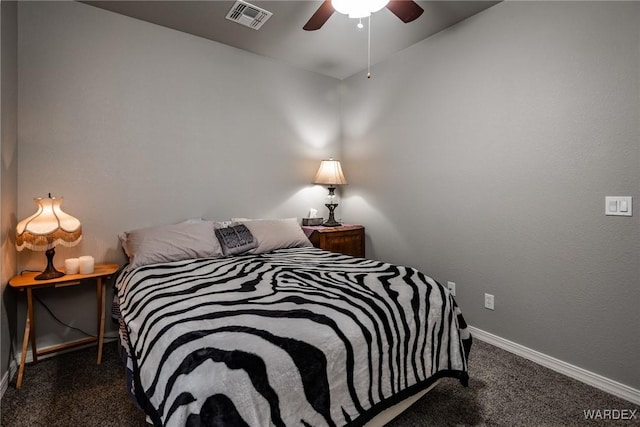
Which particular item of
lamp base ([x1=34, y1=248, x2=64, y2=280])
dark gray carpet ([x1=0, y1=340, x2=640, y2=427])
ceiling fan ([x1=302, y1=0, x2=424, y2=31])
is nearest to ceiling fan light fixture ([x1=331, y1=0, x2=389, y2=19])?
ceiling fan ([x1=302, y1=0, x2=424, y2=31])

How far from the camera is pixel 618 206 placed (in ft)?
6.17

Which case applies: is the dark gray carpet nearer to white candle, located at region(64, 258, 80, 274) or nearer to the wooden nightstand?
white candle, located at region(64, 258, 80, 274)

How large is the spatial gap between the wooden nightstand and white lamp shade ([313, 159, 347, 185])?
0.51 metres

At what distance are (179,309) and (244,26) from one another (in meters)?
2.46

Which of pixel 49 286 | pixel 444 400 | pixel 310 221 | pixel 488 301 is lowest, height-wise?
pixel 444 400

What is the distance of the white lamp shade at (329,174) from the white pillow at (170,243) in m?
1.39

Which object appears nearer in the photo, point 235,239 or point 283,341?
point 283,341

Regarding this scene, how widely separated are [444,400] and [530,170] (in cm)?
164

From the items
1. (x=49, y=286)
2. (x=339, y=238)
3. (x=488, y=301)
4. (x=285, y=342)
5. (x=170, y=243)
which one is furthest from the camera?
(x=339, y=238)

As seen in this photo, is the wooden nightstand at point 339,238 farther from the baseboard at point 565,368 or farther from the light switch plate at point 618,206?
the light switch plate at point 618,206

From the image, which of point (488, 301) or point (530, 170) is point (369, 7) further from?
point (488, 301)

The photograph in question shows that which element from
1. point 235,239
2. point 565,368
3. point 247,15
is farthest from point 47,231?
point 565,368

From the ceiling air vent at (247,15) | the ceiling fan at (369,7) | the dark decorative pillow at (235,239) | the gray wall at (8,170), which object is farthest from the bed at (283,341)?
the ceiling air vent at (247,15)

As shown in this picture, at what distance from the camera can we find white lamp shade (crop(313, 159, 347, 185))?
3.53 meters
